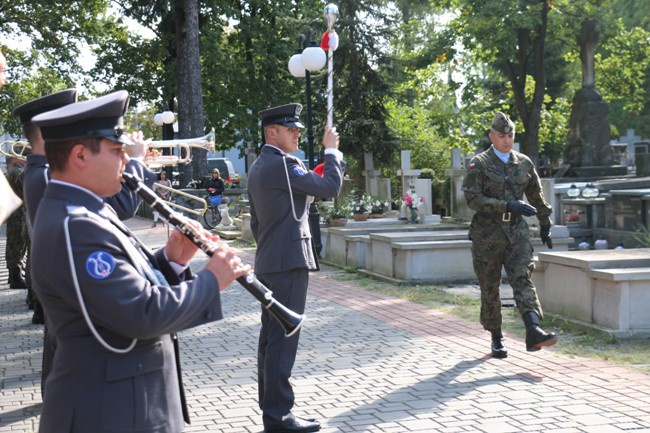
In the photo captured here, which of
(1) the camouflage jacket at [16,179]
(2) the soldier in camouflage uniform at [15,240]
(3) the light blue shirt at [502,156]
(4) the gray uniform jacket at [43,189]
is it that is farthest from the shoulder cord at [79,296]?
(2) the soldier in camouflage uniform at [15,240]

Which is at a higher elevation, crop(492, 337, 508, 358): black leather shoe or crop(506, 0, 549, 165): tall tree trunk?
crop(506, 0, 549, 165): tall tree trunk

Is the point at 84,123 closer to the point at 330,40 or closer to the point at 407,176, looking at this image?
the point at 330,40

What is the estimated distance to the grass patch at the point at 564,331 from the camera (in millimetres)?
8352

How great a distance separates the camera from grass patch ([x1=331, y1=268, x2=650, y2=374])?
329 inches

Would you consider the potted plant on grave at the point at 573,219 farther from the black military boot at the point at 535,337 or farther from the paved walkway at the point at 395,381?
the black military boot at the point at 535,337

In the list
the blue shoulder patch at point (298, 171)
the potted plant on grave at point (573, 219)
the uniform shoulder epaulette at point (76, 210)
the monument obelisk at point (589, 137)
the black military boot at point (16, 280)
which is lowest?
the black military boot at point (16, 280)

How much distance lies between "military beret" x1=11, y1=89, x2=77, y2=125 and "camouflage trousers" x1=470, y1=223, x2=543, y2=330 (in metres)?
4.22

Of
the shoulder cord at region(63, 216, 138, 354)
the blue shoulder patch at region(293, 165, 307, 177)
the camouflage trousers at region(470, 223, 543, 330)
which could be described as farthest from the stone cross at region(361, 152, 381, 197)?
the shoulder cord at region(63, 216, 138, 354)

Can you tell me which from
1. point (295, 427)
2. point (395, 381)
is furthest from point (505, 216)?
point (295, 427)

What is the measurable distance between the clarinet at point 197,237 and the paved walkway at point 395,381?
2.77 meters

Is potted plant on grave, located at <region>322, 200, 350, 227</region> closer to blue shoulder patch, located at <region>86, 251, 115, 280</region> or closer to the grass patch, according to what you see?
the grass patch

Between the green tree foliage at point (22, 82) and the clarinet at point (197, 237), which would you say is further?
the green tree foliage at point (22, 82)

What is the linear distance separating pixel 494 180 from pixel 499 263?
0.73 m

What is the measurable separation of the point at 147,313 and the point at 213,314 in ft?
1.25
